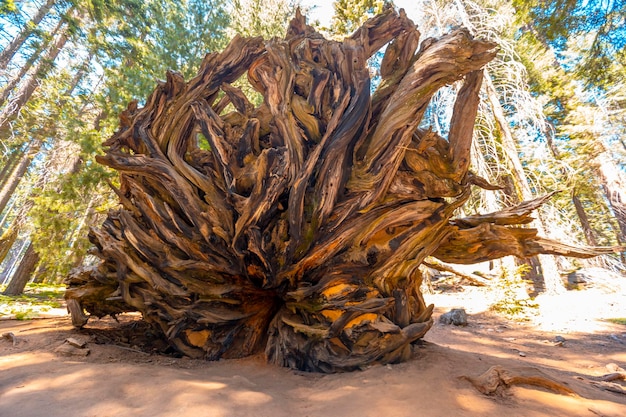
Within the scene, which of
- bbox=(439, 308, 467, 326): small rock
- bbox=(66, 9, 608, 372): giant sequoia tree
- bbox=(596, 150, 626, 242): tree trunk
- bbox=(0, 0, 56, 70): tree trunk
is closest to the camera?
bbox=(66, 9, 608, 372): giant sequoia tree

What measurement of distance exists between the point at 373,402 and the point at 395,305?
1376mm

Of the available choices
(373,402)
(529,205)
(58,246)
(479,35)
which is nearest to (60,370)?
(373,402)

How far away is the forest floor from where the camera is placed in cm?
206

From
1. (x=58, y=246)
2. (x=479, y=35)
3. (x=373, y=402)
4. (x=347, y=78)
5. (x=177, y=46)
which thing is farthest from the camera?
(x=479, y=35)

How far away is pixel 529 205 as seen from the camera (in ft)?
12.8

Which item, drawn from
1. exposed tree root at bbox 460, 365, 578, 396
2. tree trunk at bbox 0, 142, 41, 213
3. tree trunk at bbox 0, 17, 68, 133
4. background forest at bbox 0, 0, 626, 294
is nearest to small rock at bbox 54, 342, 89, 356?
exposed tree root at bbox 460, 365, 578, 396

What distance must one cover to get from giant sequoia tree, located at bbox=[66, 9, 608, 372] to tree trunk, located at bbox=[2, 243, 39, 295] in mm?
7135

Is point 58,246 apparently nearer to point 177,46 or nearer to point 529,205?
point 177,46

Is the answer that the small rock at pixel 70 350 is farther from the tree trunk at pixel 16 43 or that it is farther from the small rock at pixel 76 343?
the tree trunk at pixel 16 43

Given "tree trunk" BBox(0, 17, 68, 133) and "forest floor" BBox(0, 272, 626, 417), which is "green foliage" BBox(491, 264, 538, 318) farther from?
Result: "tree trunk" BBox(0, 17, 68, 133)

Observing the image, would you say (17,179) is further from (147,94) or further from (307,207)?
(307,207)

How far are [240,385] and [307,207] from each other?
75.9 inches

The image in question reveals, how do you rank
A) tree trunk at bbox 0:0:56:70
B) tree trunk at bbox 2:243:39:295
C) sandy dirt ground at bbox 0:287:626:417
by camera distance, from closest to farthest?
sandy dirt ground at bbox 0:287:626:417, tree trunk at bbox 0:0:56:70, tree trunk at bbox 2:243:39:295

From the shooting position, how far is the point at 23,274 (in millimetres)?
9094
